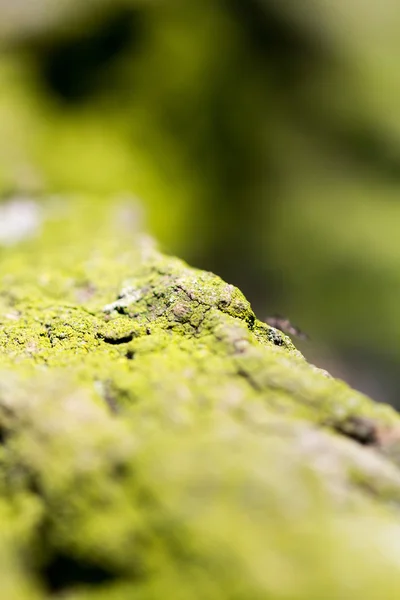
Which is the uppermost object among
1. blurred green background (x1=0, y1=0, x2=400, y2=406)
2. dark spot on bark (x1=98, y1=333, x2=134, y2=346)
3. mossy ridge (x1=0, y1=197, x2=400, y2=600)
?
blurred green background (x1=0, y1=0, x2=400, y2=406)

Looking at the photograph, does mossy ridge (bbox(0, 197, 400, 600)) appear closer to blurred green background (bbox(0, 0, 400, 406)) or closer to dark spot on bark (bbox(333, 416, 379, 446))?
dark spot on bark (bbox(333, 416, 379, 446))

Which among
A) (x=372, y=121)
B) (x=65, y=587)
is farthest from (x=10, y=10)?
(x=65, y=587)

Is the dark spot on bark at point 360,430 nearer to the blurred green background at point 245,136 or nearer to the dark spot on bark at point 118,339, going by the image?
the dark spot on bark at point 118,339

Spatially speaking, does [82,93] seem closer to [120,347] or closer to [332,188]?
[332,188]

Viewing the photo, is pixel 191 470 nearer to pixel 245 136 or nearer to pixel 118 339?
pixel 118 339

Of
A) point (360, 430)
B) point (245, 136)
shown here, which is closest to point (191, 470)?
point (360, 430)

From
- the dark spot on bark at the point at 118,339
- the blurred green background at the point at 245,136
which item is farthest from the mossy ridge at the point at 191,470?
the blurred green background at the point at 245,136

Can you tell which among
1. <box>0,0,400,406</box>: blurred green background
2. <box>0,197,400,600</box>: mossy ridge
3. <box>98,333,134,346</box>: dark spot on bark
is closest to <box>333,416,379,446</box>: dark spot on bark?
<box>0,197,400,600</box>: mossy ridge
